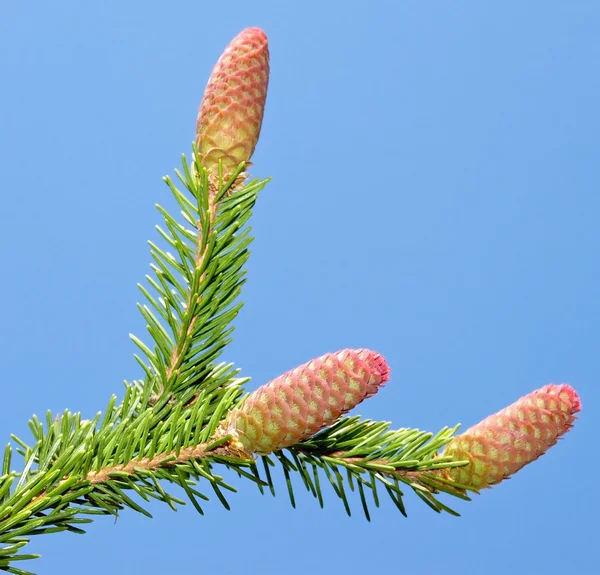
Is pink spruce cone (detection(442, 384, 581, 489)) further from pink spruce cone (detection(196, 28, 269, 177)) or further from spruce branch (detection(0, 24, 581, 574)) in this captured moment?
pink spruce cone (detection(196, 28, 269, 177))

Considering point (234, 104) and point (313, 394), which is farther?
point (234, 104)

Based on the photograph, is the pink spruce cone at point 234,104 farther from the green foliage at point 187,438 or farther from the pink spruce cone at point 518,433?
the pink spruce cone at point 518,433

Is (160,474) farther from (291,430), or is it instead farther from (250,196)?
(250,196)

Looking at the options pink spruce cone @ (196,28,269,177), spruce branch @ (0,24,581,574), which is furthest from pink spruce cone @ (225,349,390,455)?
pink spruce cone @ (196,28,269,177)

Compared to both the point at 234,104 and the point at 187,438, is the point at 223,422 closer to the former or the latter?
the point at 187,438

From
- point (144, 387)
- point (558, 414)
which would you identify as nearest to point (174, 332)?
point (144, 387)

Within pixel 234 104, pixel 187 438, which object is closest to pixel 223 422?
pixel 187 438

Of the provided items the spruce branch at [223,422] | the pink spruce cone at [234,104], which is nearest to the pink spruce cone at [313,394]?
the spruce branch at [223,422]
